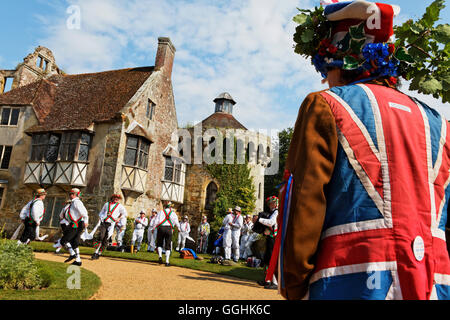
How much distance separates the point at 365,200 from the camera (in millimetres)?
1378

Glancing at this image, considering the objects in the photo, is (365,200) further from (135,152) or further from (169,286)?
(135,152)

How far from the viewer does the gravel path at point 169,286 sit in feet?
20.7

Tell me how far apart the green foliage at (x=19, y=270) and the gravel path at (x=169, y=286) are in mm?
1173

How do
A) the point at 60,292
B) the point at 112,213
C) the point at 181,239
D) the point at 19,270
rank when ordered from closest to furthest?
the point at 60,292, the point at 19,270, the point at 112,213, the point at 181,239

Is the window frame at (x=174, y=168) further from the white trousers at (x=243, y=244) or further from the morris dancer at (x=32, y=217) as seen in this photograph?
the morris dancer at (x=32, y=217)

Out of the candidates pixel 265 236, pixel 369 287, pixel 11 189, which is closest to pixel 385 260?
pixel 369 287

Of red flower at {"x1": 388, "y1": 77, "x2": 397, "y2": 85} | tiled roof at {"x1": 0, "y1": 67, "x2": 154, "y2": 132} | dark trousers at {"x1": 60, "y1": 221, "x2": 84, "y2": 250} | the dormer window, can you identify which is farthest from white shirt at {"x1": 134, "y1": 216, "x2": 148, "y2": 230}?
red flower at {"x1": 388, "y1": 77, "x2": 397, "y2": 85}

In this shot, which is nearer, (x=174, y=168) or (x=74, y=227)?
(x=74, y=227)

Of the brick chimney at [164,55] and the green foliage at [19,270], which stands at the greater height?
the brick chimney at [164,55]

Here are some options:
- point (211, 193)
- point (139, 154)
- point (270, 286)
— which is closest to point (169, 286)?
point (270, 286)

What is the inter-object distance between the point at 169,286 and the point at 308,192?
6.79m

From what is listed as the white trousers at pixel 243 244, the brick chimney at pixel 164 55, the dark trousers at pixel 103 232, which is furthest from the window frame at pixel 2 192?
the white trousers at pixel 243 244

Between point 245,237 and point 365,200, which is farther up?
point 365,200
